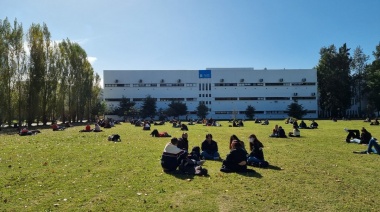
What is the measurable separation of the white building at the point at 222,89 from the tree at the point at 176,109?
586cm

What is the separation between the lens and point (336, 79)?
3504 inches

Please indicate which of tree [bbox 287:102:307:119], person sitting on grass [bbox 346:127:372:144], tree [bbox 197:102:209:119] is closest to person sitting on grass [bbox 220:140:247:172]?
person sitting on grass [bbox 346:127:372:144]

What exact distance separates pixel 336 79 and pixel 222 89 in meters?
33.7

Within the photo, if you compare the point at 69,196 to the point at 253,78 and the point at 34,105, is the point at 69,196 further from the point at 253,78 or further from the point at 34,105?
the point at 253,78

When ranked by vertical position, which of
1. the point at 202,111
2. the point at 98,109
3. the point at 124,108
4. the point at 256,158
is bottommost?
the point at 256,158

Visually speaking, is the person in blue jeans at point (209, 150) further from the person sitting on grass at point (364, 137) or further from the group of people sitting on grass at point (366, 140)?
the person sitting on grass at point (364, 137)

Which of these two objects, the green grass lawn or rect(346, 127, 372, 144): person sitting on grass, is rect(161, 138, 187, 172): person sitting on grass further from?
rect(346, 127, 372, 144): person sitting on grass

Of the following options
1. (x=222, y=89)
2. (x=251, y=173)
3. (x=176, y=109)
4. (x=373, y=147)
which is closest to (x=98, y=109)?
(x=176, y=109)

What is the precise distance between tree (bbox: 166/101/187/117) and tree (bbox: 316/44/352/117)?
43.6m

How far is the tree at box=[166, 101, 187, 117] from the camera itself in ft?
301

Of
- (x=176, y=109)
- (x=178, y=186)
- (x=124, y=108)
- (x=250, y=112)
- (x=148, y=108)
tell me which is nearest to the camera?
(x=178, y=186)

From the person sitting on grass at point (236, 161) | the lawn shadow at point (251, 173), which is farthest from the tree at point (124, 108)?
the lawn shadow at point (251, 173)

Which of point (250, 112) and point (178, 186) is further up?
point (250, 112)

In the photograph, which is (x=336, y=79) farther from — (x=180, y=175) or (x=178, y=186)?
(x=178, y=186)
